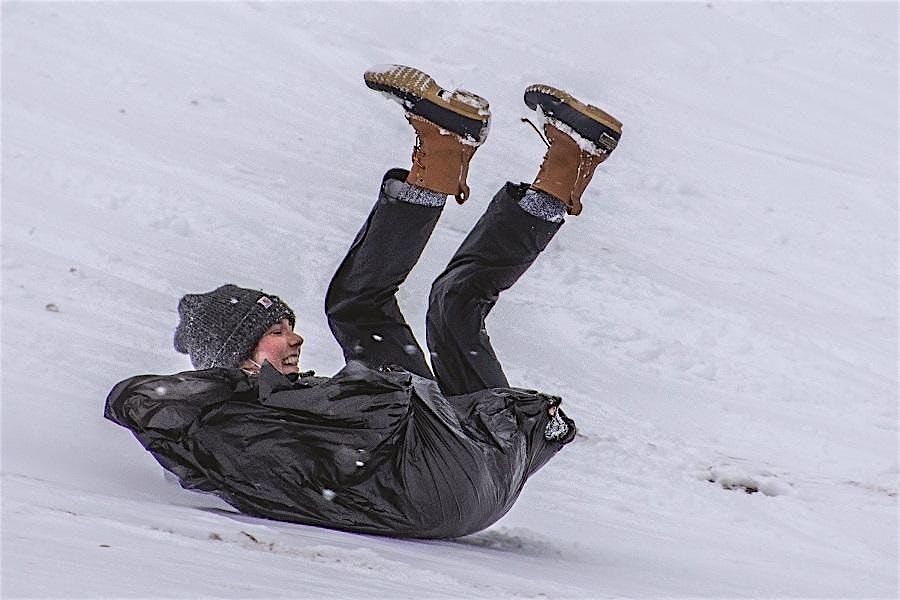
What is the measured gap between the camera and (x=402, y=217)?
2.81m

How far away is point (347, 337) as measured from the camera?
2963 mm

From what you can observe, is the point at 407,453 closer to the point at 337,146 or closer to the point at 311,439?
the point at 311,439

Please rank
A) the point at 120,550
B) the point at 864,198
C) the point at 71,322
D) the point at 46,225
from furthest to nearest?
the point at 864,198 → the point at 46,225 → the point at 71,322 → the point at 120,550

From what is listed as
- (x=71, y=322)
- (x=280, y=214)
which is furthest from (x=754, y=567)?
(x=280, y=214)

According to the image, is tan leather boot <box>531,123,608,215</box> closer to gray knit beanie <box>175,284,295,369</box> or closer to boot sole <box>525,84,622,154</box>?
boot sole <box>525,84,622,154</box>

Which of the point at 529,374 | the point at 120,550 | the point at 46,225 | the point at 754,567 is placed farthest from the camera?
the point at 46,225

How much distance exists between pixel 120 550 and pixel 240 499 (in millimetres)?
671

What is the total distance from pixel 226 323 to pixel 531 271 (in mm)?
1907

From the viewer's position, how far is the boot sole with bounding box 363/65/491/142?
2750 millimetres

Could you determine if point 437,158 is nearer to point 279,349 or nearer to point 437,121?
point 437,121

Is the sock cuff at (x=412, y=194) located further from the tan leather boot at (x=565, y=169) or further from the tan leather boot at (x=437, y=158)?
the tan leather boot at (x=565, y=169)

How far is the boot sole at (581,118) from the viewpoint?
2.91 metres

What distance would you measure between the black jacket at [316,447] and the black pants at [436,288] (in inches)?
19.9

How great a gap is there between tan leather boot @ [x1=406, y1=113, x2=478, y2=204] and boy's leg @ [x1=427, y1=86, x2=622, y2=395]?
24 cm
